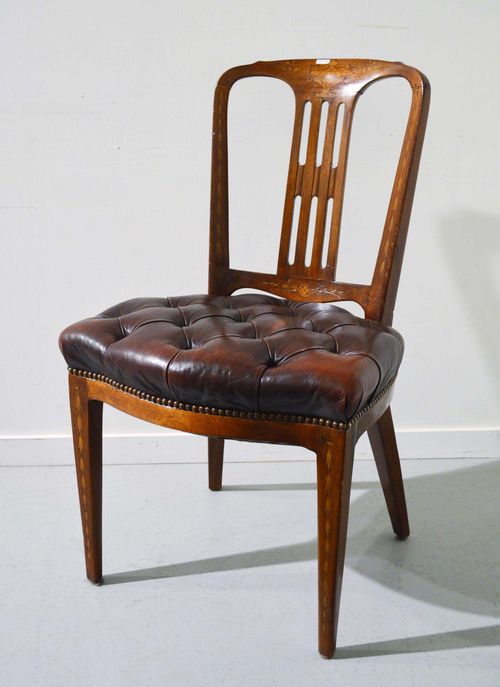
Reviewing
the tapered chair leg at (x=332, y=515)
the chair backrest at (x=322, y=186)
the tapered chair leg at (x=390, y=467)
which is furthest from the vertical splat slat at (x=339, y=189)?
the tapered chair leg at (x=332, y=515)

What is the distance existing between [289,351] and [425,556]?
0.62 m

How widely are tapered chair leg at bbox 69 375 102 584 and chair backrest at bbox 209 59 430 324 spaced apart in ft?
1.30

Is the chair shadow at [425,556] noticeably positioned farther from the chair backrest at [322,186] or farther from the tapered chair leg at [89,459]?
the chair backrest at [322,186]

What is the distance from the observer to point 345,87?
1448 mm

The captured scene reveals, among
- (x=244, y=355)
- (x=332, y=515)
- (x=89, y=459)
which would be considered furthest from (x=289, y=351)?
(x=89, y=459)

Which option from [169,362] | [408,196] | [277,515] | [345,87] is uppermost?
[345,87]

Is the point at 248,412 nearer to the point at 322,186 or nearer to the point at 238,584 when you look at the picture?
the point at 238,584

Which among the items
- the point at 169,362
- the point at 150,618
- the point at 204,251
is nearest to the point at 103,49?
the point at 204,251

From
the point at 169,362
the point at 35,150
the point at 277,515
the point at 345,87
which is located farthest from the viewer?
the point at 35,150

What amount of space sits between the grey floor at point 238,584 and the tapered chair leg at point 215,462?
3cm

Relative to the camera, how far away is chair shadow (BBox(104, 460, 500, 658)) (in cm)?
128

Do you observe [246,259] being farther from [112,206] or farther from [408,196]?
[408,196]

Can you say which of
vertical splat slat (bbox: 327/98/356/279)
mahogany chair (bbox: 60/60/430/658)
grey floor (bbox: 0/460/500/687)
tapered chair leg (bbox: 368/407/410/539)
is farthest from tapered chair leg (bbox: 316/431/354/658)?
vertical splat slat (bbox: 327/98/356/279)

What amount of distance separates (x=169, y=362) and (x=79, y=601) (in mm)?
502
